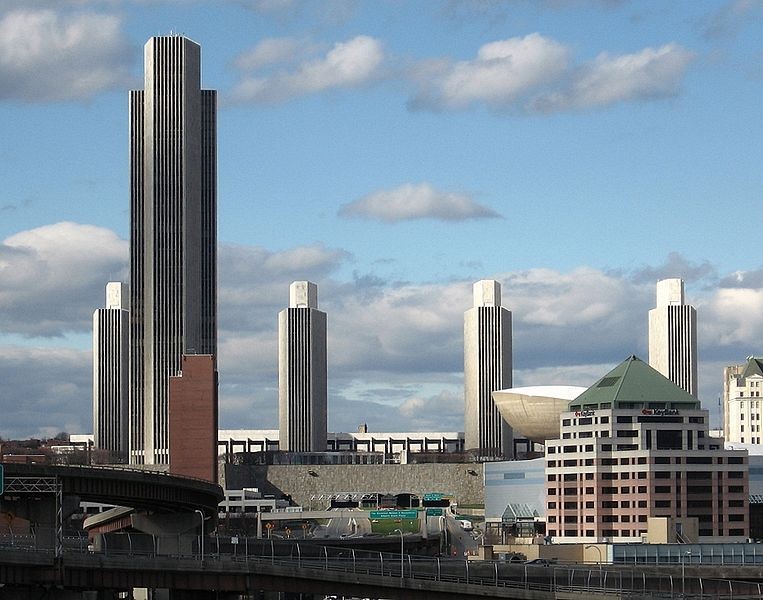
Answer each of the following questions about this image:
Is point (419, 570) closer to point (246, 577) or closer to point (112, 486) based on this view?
point (246, 577)

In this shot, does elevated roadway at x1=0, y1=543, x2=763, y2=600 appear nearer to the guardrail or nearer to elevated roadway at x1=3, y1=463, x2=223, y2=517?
the guardrail

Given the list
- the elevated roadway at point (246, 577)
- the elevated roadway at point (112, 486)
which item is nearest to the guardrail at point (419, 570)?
the elevated roadway at point (246, 577)

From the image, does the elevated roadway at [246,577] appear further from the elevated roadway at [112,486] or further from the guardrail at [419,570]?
the elevated roadway at [112,486]

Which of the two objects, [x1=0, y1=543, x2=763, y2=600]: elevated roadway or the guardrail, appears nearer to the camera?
[x1=0, y1=543, x2=763, y2=600]: elevated roadway

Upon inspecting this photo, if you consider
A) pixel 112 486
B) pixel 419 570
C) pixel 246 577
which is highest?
pixel 112 486

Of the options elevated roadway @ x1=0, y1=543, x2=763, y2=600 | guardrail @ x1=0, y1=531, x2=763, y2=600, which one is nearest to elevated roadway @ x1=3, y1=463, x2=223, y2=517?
guardrail @ x1=0, y1=531, x2=763, y2=600

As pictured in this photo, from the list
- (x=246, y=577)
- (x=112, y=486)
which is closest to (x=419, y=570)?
(x=246, y=577)

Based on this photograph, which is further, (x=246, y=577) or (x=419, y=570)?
(x=419, y=570)

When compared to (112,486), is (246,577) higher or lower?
lower

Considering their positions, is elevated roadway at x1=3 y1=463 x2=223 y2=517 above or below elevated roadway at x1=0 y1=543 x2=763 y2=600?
above

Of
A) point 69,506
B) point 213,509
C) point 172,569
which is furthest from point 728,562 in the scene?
point 172,569

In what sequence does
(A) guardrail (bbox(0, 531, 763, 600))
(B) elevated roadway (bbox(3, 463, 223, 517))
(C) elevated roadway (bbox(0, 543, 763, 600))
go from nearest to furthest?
1. (C) elevated roadway (bbox(0, 543, 763, 600))
2. (A) guardrail (bbox(0, 531, 763, 600))
3. (B) elevated roadway (bbox(3, 463, 223, 517))

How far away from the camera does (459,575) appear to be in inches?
5404

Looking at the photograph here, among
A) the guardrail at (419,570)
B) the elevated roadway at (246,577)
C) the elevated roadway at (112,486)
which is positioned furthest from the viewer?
the elevated roadway at (112,486)
